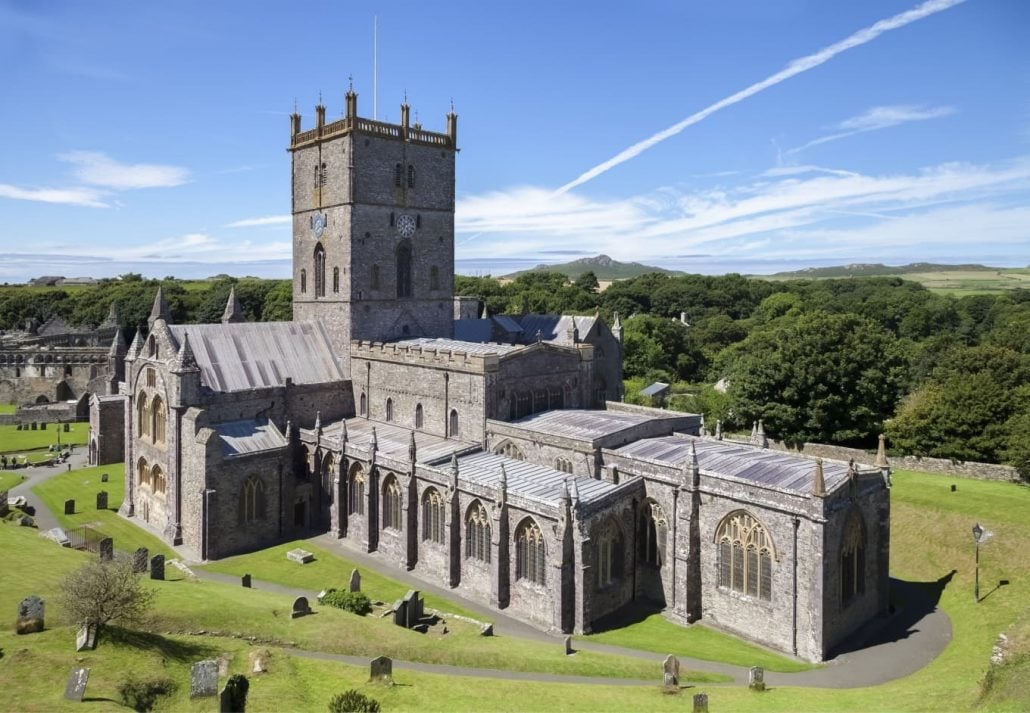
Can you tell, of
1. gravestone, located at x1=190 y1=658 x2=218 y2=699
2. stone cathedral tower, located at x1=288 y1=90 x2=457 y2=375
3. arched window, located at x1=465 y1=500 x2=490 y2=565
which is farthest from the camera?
stone cathedral tower, located at x1=288 y1=90 x2=457 y2=375

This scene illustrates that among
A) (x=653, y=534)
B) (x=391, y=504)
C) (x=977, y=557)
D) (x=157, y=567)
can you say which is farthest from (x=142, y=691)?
(x=977, y=557)

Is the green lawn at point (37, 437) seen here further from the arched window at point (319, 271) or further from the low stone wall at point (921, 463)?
the low stone wall at point (921, 463)

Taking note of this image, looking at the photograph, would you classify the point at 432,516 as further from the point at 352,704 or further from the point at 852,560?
the point at 852,560

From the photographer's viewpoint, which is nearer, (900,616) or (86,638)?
(86,638)

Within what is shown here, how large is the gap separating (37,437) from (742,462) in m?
67.5

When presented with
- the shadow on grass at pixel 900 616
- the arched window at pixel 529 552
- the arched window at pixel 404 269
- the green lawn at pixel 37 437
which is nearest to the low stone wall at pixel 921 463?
the shadow on grass at pixel 900 616

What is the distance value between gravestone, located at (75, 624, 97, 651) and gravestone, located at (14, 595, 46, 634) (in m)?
1.44

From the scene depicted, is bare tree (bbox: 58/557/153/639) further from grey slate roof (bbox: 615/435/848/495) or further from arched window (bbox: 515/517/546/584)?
grey slate roof (bbox: 615/435/848/495)

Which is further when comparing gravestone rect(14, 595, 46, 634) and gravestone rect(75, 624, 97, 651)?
gravestone rect(14, 595, 46, 634)

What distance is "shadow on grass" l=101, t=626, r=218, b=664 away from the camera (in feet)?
68.3

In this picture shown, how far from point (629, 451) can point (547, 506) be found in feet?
20.3

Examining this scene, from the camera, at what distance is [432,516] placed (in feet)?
117

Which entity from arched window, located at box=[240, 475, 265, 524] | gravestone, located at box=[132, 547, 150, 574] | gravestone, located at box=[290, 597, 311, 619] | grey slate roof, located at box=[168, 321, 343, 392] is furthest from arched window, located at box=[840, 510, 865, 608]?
gravestone, located at box=[132, 547, 150, 574]

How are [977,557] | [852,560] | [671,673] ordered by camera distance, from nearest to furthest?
[671,673] → [852,560] → [977,557]
